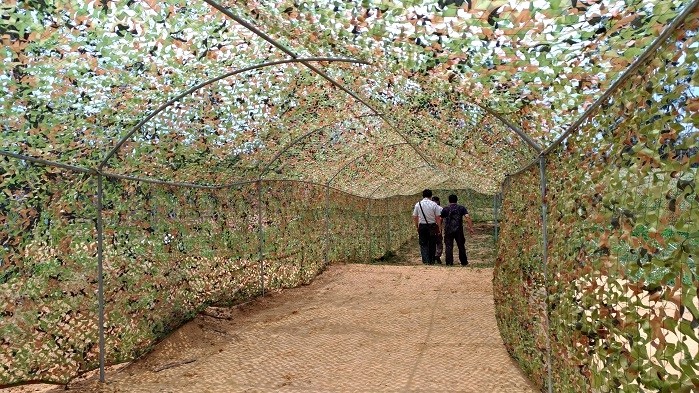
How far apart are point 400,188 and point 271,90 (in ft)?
39.5

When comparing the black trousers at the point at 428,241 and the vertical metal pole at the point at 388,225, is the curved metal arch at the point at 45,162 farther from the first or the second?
the vertical metal pole at the point at 388,225

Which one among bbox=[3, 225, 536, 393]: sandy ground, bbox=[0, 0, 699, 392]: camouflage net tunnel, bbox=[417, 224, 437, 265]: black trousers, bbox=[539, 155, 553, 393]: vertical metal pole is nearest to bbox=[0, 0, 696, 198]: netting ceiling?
bbox=[0, 0, 699, 392]: camouflage net tunnel

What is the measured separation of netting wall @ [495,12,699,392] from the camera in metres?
1.48

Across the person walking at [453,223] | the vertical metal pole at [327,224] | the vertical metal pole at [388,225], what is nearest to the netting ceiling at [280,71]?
the vertical metal pole at [327,224]

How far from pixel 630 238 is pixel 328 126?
587 cm

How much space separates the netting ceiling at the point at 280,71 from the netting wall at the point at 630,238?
10.0 inches

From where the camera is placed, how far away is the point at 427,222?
11.2m

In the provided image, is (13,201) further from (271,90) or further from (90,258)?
(271,90)

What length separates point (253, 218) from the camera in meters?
7.76

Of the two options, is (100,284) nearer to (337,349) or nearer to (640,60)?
(337,349)

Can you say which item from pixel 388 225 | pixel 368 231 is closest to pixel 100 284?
pixel 368 231

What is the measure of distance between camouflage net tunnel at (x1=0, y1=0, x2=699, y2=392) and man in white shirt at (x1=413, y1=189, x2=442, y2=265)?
3.76 metres

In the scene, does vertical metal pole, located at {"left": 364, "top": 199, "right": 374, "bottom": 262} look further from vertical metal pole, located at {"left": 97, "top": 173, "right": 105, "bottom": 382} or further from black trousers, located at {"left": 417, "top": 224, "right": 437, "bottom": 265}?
vertical metal pole, located at {"left": 97, "top": 173, "right": 105, "bottom": 382}

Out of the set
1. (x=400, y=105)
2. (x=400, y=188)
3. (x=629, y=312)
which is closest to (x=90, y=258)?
(x=400, y=105)
